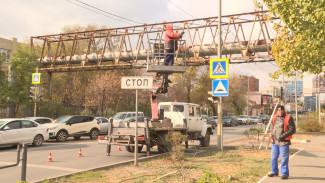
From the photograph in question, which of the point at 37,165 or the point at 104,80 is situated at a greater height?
the point at 104,80

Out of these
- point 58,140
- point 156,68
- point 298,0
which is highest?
point 298,0

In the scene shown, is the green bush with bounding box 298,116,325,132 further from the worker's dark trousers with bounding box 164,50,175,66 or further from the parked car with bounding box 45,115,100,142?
the worker's dark trousers with bounding box 164,50,175,66

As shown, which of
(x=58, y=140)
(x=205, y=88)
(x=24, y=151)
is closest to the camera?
(x=24, y=151)

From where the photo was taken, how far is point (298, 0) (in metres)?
10.1

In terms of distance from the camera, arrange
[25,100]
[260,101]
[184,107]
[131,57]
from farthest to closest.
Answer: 1. [260,101]
2. [131,57]
3. [25,100]
4. [184,107]

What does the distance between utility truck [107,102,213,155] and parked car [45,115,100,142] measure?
7.08 m

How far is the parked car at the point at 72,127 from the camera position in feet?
64.0

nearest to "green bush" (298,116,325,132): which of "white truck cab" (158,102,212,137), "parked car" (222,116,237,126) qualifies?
"parked car" (222,116,237,126)

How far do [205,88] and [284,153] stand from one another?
149 feet

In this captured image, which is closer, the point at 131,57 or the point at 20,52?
the point at 20,52

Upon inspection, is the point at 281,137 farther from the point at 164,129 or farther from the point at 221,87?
the point at 221,87

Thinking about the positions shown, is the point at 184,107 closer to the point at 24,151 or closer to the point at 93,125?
the point at 93,125

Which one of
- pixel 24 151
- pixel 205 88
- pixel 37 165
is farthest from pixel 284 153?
pixel 205 88

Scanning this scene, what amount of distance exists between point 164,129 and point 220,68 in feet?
11.1
